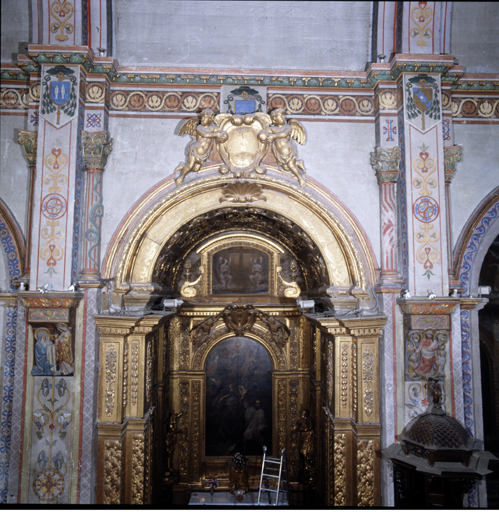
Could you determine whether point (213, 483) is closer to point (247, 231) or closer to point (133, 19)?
point (247, 231)

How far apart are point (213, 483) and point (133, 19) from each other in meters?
7.83

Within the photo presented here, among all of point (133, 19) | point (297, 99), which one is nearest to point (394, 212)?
point (297, 99)

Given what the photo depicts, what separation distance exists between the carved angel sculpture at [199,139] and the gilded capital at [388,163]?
2.11 m

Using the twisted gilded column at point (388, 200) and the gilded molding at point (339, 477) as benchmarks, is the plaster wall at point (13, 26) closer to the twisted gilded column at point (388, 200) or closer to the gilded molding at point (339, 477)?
the twisted gilded column at point (388, 200)

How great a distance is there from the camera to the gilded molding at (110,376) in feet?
18.6

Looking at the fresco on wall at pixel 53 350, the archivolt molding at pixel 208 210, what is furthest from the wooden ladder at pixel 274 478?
the fresco on wall at pixel 53 350

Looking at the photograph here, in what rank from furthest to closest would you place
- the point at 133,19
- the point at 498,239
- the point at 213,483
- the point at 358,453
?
the point at 213,483
the point at 498,239
the point at 133,19
the point at 358,453

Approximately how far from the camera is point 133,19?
623 cm

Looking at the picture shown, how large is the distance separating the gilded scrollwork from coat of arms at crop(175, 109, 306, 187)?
7.98 ft

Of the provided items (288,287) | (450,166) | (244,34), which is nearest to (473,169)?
(450,166)

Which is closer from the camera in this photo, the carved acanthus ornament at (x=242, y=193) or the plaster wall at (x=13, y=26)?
the plaster wall at (x=13, y=26)

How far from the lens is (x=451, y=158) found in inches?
238

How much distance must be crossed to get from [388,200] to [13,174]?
5087mm

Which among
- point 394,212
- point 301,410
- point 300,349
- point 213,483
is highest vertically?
point 394,212
